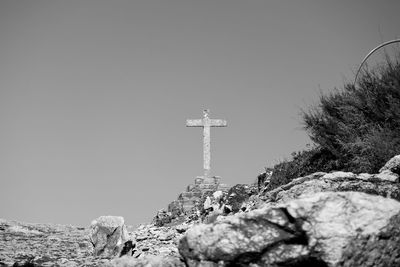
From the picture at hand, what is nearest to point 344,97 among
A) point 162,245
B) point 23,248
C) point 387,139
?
point 387,139

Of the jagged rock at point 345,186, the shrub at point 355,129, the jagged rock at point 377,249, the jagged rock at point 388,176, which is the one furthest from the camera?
the shrub at point 355,129

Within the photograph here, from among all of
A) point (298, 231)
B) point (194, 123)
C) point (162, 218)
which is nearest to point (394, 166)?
point (298, 231)

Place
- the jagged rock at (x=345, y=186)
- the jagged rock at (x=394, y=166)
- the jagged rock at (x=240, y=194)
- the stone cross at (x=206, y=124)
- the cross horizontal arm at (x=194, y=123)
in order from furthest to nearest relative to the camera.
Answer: the cross horizontal arm at (x=194, y=123), the stone cross at (x=206, y=124), the jagged rock at (x=240, y=194), the jagged rock at (x=394, y=166), the jagged rock at (x=345, y=186)

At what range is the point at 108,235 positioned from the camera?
9180mm

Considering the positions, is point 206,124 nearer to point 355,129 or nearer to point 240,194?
point 240,194

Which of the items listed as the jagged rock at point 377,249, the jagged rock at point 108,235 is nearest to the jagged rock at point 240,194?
the jagged rock at point 108,235

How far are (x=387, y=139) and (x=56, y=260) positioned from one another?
658 cm

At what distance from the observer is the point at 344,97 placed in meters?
9.41

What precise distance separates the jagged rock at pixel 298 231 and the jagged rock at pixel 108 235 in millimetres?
5345

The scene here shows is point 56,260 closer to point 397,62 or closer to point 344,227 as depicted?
point 344,227

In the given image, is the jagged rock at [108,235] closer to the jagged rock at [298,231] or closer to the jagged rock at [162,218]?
the jagged rock at [298,231]

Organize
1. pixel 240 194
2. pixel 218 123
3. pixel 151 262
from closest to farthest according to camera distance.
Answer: pixel 151 262 → pixel 240 194 → pixel 218 123

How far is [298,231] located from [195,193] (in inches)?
560

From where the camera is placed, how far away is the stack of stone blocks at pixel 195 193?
16.7 m
